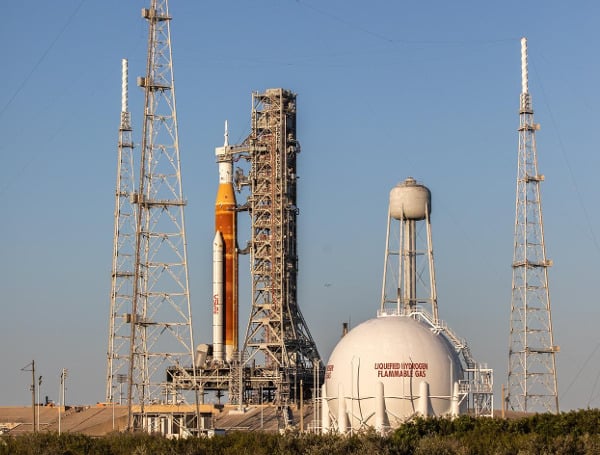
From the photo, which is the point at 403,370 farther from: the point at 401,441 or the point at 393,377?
the point at 401,441

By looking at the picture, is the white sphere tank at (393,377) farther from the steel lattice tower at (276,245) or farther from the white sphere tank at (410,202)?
Result: the steel lattice tower at (276,245)

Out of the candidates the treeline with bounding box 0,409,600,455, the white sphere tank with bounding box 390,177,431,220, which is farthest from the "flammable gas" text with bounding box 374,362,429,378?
the white sphere tank with bounding box 390,177,431,220

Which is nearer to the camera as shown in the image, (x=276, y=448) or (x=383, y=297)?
(x=276, y=448)

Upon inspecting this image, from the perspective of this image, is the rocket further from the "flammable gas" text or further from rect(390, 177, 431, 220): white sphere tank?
the "flammable gas" text

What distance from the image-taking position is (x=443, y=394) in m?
76.4

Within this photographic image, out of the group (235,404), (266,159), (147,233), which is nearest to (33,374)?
(147,233)

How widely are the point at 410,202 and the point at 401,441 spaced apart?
32.9m

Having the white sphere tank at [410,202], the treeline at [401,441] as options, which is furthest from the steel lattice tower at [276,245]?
the treeline at [401,441]

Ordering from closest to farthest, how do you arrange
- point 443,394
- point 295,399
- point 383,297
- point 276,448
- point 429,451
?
1. point 429,451
2. point 276,448
3. point 443,394
4. point 383,297
5. point 295,399

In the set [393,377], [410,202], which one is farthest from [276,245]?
[393,377]

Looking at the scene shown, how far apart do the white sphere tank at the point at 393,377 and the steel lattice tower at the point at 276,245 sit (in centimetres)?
3918

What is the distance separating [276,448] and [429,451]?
8489mm

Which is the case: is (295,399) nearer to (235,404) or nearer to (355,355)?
(235,404)

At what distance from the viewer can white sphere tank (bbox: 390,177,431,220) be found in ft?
324
